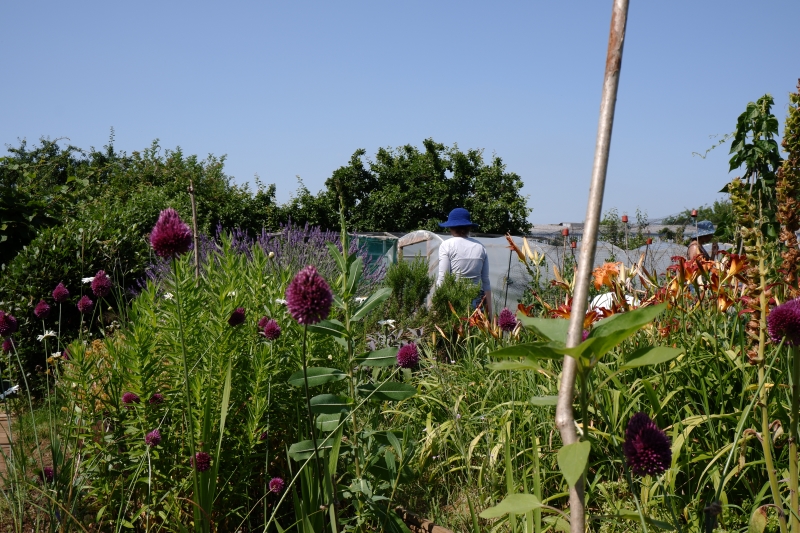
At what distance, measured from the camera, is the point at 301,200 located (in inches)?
1168

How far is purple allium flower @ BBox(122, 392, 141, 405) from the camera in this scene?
7.11 feet

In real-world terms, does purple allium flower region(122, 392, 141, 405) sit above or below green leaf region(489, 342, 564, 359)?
below

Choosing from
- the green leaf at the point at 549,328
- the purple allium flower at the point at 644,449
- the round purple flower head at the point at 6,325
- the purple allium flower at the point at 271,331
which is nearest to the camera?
the green leaf at the point at 549,328

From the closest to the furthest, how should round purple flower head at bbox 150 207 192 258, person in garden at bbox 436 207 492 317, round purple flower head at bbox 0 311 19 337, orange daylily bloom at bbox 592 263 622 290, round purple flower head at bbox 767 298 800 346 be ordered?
round purple flower head at bbox 767 298 800 346, round purple flower head at bbox 150 207 192 258, round purple flower head at bbox 0 311 19 337, orange daylily bloom at bbox 592 263 622 290, person in garden at bbox 436 207 492 317

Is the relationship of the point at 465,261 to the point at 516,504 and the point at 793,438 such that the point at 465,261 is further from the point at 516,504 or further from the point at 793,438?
the point at 516,504

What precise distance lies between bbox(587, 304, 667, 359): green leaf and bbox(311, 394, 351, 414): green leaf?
4.55ft

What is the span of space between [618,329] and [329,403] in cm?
144

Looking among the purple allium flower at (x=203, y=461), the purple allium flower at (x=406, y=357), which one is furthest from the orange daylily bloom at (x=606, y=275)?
the purple allium flower at (x=203, y=461)

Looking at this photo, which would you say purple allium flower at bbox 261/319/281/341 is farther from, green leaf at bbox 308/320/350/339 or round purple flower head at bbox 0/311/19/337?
round purple flower head at bbox 0/311/19/337

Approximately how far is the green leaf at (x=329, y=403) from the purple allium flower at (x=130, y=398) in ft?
2.11

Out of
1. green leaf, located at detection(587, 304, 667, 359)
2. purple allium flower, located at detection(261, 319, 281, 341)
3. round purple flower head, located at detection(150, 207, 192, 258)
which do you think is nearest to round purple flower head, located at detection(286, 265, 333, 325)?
round purple flower head, located at detection(150, 207, 192, 258)

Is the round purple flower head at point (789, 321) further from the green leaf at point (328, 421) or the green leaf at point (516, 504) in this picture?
the green leaf at point (328, 421)

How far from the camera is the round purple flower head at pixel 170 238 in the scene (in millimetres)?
1432

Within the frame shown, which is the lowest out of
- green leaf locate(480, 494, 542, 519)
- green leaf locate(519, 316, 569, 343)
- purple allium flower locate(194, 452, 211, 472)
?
purple allium flower locate(194, 452, 211, 472)
